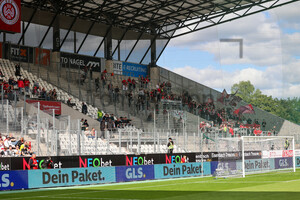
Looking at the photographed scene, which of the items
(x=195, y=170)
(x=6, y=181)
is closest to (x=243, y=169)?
(x=195, y=170)

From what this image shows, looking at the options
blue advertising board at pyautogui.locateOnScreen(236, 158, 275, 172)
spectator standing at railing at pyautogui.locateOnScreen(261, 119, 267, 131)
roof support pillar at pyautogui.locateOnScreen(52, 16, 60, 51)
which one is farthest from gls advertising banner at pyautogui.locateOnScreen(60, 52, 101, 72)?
spectator standing at railing at pyautogui.locateOnScreen(261, 119, 267, 131)

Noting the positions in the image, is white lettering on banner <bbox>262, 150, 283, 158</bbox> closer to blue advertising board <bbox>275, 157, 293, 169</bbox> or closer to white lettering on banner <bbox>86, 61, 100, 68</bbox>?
blue advertising board <bbox>275, 157, 293, 169</bbox>

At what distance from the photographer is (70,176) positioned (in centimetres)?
2003

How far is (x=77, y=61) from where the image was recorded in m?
46.5

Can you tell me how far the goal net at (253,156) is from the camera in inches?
904

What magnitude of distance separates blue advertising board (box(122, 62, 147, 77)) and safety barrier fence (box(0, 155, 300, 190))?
2415cm

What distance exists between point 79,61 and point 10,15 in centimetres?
1550

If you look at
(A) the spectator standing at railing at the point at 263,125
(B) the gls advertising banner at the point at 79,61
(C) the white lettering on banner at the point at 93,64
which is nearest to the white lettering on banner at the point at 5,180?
(A) the spectator standing at railing at the point at 263,125

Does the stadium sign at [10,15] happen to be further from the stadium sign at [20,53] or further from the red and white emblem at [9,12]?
the stadium sign at [20,53]

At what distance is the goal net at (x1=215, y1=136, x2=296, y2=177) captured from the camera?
23.0 m

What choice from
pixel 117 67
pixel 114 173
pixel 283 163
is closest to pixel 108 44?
pixel 117 67

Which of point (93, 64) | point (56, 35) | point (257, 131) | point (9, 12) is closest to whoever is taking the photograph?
point (257, 131)

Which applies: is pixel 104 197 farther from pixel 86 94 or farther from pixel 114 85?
pixel 114 85

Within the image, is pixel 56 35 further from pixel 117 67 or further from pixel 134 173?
pixel 134 173
